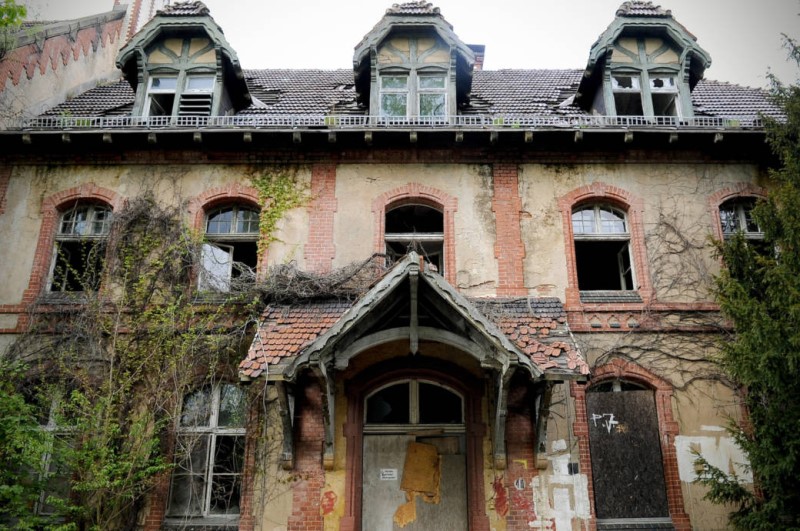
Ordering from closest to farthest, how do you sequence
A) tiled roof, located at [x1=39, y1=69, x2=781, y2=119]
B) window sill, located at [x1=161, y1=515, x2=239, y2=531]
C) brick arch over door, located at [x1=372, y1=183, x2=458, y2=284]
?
window sill, located at [x1=161, y1=515, x2=239, y2=531] → brick arch over door, located at [x1=372, y1=183, x2=458, y2=284] → tiled roof, located at [x1=39, y1=69, x2=781, y2=119]

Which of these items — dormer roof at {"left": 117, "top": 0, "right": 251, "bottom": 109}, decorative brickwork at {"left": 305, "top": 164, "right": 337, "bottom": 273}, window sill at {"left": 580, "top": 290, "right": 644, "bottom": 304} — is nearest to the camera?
window sill at {"left": 580, "top": 290, "right": 644, "bottom": 304}

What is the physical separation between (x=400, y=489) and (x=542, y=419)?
2532mm

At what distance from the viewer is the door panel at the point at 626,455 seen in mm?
9828

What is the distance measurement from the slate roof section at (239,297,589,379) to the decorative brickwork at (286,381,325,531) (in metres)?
0.95

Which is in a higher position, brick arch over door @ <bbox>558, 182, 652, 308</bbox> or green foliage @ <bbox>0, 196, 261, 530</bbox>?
brick arch over door @ <bbox>558, 182, 652, 308</bbox>

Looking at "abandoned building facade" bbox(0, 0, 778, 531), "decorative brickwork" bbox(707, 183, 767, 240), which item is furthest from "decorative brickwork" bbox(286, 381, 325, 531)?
"decorative brickwork" bbox(707, 183, 767, 240)

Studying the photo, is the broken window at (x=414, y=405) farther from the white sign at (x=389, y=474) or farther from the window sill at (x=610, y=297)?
the window sill at (x=610, y=297)

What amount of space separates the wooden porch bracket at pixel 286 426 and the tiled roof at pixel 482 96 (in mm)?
6412

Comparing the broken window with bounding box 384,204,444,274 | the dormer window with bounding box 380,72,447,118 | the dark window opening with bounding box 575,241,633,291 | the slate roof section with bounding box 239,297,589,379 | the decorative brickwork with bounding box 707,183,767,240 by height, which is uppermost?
the dormer window with bounding box 380,72,447,118

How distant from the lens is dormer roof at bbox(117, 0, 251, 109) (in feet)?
42.0

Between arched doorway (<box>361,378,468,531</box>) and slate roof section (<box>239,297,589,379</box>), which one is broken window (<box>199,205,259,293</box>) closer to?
slate roof section (<box>239,297,589,379</box>)

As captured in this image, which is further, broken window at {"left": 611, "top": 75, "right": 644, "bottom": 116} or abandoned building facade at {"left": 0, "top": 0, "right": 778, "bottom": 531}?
broken window at {"left": 611, "top": 75, "right": 644, "bottom": 116}

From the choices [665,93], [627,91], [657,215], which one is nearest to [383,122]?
[627,91]

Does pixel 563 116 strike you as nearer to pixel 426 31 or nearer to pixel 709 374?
pixel 426 31
